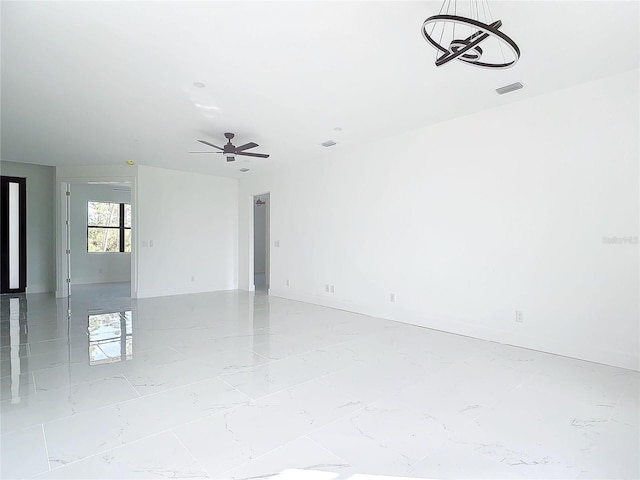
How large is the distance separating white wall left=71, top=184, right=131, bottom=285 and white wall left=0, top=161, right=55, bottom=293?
4.25 feet

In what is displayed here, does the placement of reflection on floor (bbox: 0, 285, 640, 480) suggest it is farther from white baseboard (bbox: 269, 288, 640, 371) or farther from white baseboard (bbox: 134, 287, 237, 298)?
white baseboard (bbox: 134, 287, 237, 298)

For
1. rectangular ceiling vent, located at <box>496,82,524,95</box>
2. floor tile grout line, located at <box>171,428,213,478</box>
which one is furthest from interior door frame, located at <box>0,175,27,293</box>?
rectangular ceiling vent, located at <box>496,82,524,95</box>

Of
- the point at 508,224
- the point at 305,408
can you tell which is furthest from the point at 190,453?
the point at 508,224

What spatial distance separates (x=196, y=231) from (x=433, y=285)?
19.0 feet

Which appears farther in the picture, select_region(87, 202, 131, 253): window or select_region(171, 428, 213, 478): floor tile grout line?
select_region(87, 202, 131, 253): window

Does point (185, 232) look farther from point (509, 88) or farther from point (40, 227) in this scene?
point (509, 88)

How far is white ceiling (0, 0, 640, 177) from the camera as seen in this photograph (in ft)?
8.31

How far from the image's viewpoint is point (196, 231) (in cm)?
840

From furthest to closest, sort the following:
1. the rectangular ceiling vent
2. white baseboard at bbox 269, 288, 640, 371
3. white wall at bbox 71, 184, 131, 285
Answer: white wall at bbox 71, 184, 131, 285 → the rectangular ceiling vent → white baseboard at bbox 269, 288, 640, 371

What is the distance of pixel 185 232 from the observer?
8227 millimetres

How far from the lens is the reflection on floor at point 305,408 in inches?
75.3

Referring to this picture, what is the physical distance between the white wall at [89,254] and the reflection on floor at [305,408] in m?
5.99

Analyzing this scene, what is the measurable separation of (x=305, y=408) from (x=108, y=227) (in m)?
10.2

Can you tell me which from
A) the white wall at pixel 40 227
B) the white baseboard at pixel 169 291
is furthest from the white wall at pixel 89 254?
the white baseboard at pixel 169 291
